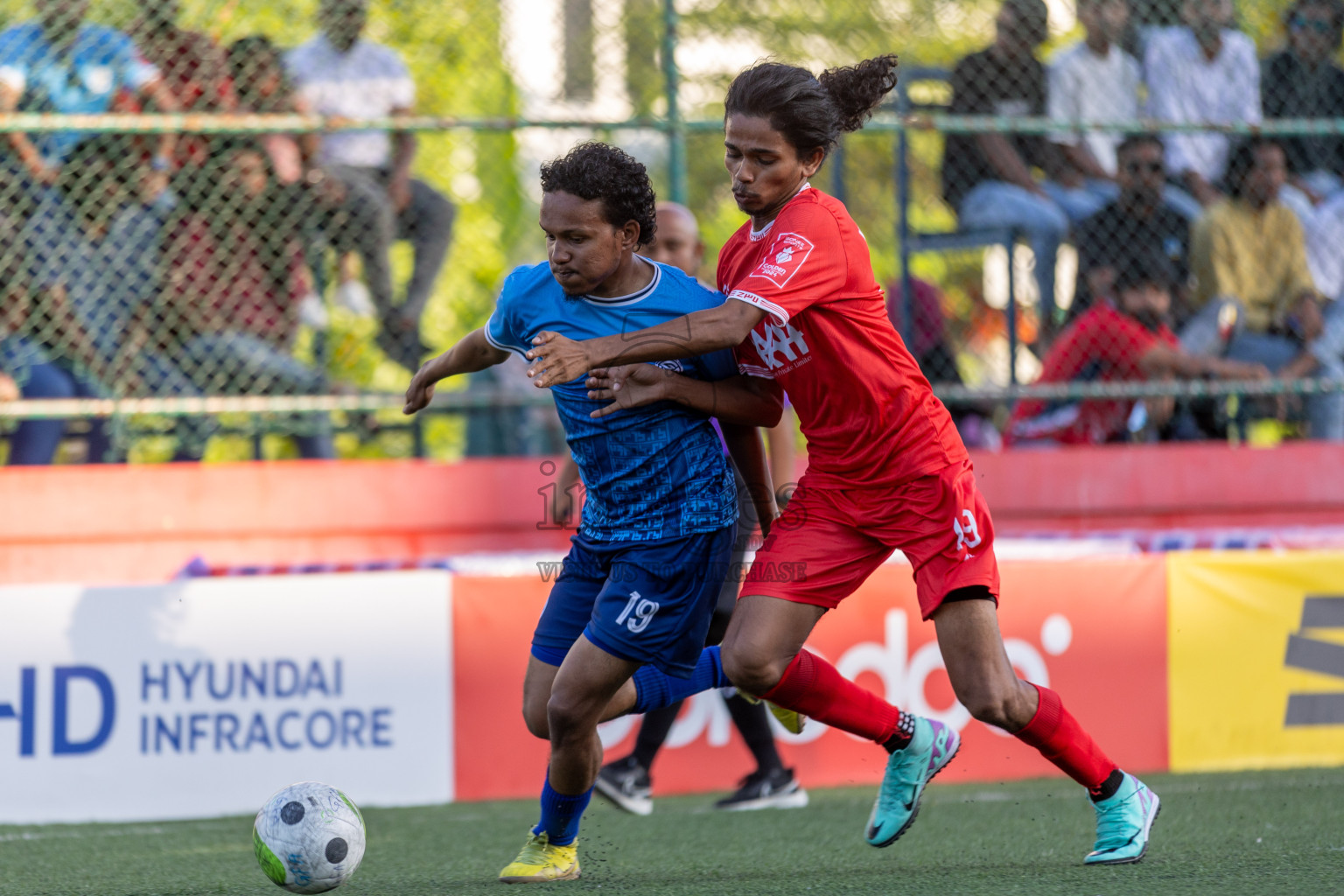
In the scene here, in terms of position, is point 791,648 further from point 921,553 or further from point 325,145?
point 325,145

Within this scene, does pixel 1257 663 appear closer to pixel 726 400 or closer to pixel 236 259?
pixel 726 400

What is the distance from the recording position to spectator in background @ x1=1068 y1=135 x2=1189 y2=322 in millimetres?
7664

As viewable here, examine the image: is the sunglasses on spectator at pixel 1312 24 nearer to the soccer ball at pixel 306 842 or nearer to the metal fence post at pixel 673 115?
the metal fence post at pixel 673 115

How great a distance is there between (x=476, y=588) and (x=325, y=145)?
2.49m

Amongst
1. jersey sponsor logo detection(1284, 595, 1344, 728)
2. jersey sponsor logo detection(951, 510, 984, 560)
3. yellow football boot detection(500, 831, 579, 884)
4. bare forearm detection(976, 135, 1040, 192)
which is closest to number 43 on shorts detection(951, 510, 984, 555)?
jersey sponsor logo detection(951, 510, 984, 560)

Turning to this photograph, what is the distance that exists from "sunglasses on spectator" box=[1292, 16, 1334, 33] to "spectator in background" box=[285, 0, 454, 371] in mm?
4645

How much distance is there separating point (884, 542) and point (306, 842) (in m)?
1.67

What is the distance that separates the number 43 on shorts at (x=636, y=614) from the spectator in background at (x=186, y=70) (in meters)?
4.22

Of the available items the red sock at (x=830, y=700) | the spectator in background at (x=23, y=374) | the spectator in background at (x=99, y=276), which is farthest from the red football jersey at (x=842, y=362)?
the spectator in background at (x=23, y=374)

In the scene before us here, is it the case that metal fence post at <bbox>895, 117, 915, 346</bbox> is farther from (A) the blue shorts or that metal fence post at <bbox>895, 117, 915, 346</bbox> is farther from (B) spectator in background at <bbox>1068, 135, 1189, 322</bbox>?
(A) the blue shorts

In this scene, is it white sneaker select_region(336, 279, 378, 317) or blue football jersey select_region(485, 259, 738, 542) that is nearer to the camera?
blue football jersey select_region(485, 259, 738, 542)

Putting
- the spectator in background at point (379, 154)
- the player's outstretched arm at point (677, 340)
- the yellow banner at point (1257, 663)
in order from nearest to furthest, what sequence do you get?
1. the player's outstretched arm at point (677, 340)
2. the yellow banner at point (1257, 663)
3. the spectator in background at point (379, 154)

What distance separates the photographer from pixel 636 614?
12.5 feet

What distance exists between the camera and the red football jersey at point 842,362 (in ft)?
12.4
